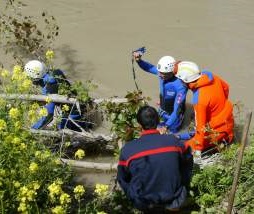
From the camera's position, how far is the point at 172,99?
25.3ft

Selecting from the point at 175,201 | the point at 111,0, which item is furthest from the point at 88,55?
the point at 175,201

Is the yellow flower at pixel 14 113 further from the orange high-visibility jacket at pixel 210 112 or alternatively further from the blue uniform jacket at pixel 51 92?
the orange high-visibility jacket at pixel 210 112

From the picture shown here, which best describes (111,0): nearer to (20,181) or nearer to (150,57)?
(150,57)

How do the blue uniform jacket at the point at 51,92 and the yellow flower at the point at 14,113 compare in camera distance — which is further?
the blue uniform jacket at the point at 51,92

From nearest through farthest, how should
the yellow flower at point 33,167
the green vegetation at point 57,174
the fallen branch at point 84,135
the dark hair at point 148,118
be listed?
the yellow flower at point 33,167, the green vegetation at point 57,174, the dark hair at point 148,118, the fallen branch at point 84,135

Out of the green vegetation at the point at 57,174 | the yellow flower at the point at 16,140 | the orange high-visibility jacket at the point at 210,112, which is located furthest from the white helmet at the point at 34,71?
Result: the yellow flower at the point at 16,140

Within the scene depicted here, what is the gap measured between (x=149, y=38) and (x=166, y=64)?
2621mm

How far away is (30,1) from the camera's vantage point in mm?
10641

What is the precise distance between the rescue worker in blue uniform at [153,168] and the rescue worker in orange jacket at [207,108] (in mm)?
1397

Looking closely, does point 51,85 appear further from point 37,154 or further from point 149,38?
point 149,38

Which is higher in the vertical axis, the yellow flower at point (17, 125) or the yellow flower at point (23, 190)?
the yellow flower at point (17, 125)

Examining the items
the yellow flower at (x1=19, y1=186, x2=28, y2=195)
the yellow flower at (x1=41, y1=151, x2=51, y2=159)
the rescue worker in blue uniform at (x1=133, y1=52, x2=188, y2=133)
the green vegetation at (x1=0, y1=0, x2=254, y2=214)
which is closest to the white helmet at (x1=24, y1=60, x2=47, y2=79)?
the green vegetation at (x1=0, y1=0, x2=254, y2=214)

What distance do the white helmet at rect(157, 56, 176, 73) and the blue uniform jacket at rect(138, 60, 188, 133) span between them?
0.20 metres

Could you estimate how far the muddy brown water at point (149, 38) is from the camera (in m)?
8.99
